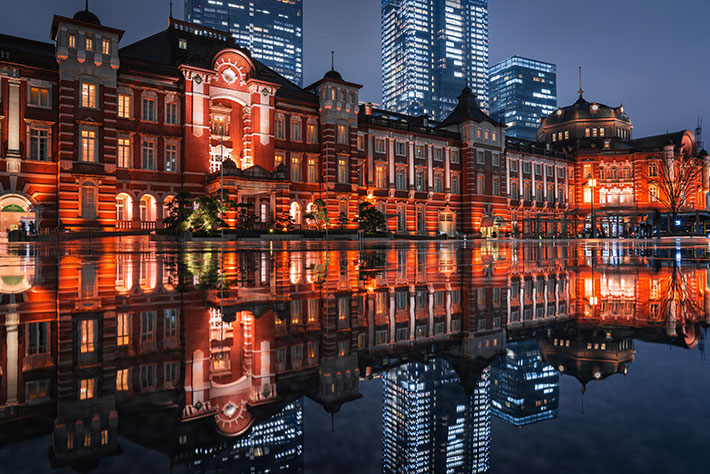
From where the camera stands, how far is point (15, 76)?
88.3 ft

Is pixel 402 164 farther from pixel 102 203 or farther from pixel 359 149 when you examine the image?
pixel 102 203

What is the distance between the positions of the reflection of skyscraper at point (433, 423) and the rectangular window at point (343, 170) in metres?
38.0

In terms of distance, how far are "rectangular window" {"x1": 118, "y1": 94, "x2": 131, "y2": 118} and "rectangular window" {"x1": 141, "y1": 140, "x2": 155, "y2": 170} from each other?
Result: 7.16 ft

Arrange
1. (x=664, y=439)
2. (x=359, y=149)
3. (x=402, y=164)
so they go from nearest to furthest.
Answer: (x=664, y=439) → (x=359, y=149) → (x=402, y=164)

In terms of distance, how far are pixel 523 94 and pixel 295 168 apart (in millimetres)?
138461

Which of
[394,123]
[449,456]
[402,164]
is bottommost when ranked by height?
[449,456]

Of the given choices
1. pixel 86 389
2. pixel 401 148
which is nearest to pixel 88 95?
pixel 401 148

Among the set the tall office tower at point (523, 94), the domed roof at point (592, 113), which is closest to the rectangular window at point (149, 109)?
the domed roof at point (592, 113)

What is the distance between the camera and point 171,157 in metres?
31.9

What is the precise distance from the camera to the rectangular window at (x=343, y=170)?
129 feet

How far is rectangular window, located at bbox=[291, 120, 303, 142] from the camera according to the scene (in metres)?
37.8

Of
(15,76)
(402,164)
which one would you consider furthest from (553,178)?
(15,76)

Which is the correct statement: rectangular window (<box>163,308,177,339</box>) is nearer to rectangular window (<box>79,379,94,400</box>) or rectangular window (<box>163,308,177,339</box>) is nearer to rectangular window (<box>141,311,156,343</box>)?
rectangular window (<box>141,311,156,343</box>)

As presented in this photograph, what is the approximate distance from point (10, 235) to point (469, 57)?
157 metres
